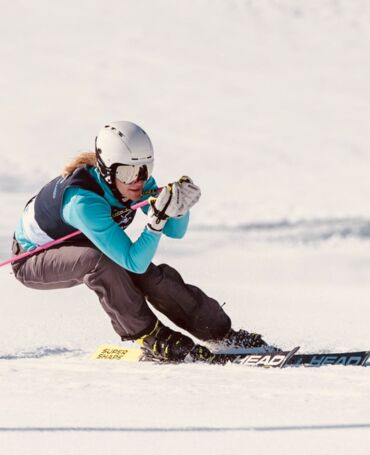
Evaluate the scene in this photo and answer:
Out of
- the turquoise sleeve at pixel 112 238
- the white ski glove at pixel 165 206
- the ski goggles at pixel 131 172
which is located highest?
the ski goggles at pixel 131 172

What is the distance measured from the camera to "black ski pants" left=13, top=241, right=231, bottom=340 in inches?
199

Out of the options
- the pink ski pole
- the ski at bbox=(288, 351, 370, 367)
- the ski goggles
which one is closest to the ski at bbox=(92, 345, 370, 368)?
the ski at bbox=(288, 351, 370, 367)

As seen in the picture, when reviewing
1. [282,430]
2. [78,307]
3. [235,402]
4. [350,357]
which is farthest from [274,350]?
[78,307]

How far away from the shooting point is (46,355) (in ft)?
20.8

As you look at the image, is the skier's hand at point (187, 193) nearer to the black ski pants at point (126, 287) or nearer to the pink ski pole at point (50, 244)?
the pink ski pole at point (50, 244)

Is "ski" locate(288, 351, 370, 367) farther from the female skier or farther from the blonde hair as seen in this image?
the blonde hair

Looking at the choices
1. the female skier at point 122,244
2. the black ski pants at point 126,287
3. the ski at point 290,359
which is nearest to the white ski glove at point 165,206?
the female skier at point 122,244

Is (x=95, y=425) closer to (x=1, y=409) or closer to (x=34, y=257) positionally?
(x=1, y=409)

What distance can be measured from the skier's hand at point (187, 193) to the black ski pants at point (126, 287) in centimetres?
56

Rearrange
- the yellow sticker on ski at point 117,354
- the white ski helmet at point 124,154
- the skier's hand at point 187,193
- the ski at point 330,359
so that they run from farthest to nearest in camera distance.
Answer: the yellow sticker on ski at point 117,354, the ski at point 330,359, the white ski helmet at point 124,154, the skier's hand at point 187,193

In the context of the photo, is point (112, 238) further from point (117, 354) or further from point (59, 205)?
point (117, 354)

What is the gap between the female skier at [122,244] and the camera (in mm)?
4812

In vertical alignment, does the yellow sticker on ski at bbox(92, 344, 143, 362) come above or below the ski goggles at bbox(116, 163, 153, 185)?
below

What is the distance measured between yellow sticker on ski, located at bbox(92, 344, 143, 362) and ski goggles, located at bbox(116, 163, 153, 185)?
1167 mm
